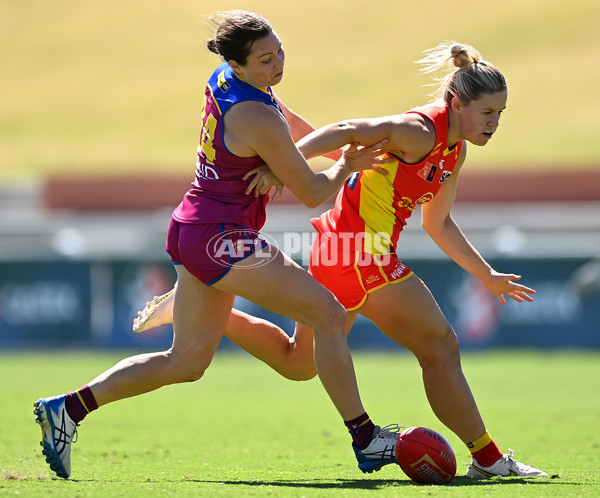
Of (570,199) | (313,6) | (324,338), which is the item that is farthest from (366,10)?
(324,338)

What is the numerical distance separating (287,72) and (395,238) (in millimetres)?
50305

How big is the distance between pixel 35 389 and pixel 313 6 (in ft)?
180

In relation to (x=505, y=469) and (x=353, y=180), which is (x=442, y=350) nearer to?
(x=505, y=469)

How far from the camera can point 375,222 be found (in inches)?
223

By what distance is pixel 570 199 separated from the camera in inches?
1086

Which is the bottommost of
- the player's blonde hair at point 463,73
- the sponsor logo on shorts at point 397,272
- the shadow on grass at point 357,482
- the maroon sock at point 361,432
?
the shadow on grass at point 357,482

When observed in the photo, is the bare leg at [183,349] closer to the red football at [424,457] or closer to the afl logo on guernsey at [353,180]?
the afl logo on guernsey at [353,180]

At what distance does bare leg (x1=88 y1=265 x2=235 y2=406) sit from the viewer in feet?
17.4

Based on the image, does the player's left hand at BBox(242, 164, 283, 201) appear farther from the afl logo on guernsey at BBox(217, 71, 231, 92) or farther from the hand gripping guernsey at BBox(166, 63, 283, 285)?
the afl logo on guernsey at BBox(217, 71, 231, 92)

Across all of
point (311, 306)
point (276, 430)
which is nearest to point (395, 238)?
point (311, 306)

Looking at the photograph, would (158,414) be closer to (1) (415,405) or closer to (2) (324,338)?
(1) (415,405)

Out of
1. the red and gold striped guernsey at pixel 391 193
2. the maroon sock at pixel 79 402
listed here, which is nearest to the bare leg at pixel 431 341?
the red and gold striped guernsey at pixel 391 193

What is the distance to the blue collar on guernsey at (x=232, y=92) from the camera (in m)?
5.11

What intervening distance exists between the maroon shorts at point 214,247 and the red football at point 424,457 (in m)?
1.27
